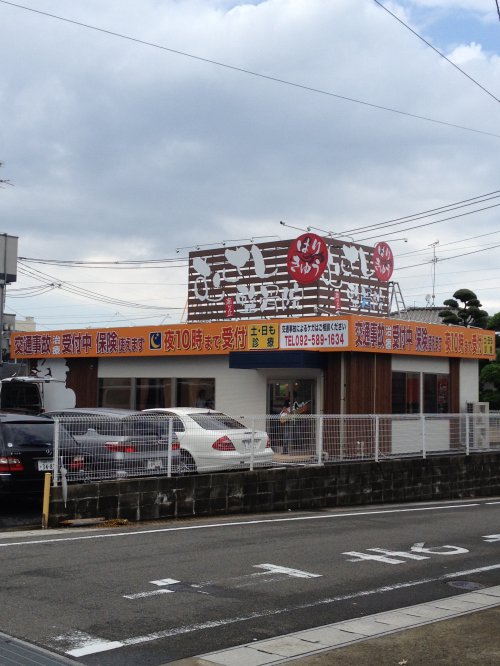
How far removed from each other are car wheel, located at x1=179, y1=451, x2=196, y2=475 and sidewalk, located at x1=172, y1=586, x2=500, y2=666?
7.58 m

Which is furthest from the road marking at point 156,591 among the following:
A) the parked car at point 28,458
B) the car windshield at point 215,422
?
the car windshield at point 215,422

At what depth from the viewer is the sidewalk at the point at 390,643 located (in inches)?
236

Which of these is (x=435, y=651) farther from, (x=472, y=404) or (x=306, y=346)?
(x=472, y=404)

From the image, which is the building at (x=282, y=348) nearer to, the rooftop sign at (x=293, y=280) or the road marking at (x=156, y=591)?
the rooftop sign at (x=293, y=280)

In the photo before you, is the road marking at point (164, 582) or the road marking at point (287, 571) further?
the road marking at point (287, 571)

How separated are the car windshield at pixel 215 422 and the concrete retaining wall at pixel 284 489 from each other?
1.10 m

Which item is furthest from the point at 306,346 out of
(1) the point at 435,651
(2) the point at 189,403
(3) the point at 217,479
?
(1) the point at 435,651

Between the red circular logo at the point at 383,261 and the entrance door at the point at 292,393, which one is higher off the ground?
the red circular logo at the point at 383,261

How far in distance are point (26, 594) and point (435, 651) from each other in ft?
12.9

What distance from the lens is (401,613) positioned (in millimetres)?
7480

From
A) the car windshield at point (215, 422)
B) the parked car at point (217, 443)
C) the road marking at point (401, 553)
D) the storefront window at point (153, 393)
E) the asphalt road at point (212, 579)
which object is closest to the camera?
the asphalt road at point (212, 579)

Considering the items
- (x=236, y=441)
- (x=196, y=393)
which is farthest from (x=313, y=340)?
(x=236, y=441)

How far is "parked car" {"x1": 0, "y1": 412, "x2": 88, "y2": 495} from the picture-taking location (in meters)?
12.9

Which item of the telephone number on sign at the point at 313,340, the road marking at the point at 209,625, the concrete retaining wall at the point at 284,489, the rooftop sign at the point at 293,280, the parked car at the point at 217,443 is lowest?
the road marking at the point at 209,625
